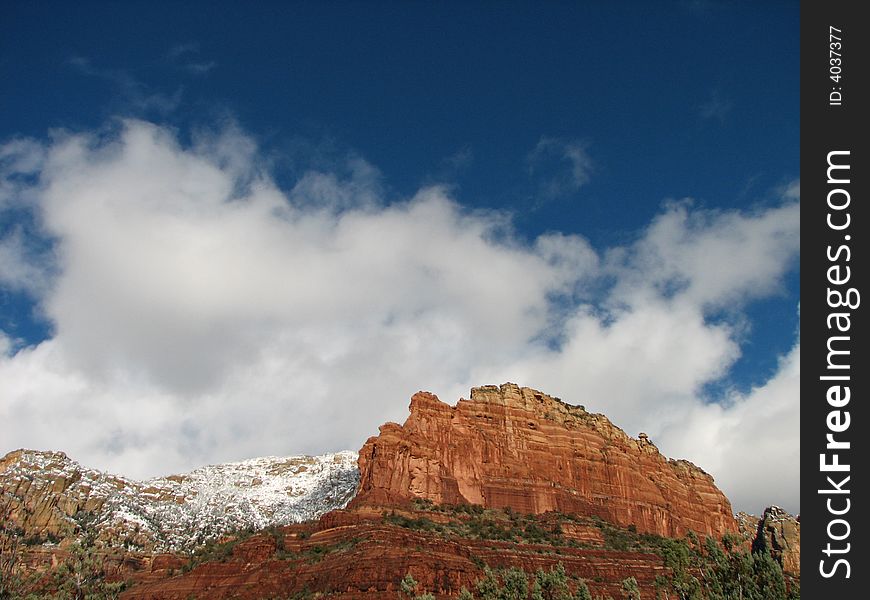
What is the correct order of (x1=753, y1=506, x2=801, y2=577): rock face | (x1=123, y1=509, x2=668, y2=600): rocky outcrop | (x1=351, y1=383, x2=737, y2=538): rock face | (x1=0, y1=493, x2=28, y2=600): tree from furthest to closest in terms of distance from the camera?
(x1=753, y1=506, x2=801, y2=577): rock face
(x1=351, y1=383, x2=737, y2=538): rock face
(x1=0, y1=493, x2=28, y2=600): tree
(x1=123, y1=509, x2=668, y2=600): rocky outcrop

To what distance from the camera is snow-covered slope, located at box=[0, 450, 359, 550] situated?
121 meters

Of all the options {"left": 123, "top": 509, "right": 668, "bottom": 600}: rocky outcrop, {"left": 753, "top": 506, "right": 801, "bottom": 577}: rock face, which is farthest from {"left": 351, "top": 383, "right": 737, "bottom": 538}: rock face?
{"left": 753, "top": 506, "right": 801, "bottom": 577}: rock face

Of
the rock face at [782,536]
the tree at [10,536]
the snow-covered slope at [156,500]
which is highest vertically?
the rock face at [782,536]

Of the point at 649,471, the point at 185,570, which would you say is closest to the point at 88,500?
the point at 185,570

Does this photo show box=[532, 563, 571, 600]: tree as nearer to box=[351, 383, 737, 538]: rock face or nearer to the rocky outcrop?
the rocky outcrop

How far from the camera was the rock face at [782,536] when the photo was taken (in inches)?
5012

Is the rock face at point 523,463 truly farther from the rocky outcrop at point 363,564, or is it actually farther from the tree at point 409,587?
the tree at point 409,587

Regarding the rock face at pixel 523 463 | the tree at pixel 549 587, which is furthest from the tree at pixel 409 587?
the rock face at pixel 523 463

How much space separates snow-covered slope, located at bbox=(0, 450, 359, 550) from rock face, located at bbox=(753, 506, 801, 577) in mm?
89044

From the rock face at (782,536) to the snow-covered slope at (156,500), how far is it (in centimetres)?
8904

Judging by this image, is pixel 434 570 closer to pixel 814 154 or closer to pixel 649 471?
pixel 814 154

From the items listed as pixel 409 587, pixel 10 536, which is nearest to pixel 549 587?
pixel 409 587

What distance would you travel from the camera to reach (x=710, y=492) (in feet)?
567

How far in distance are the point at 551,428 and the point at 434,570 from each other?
2628 inches
